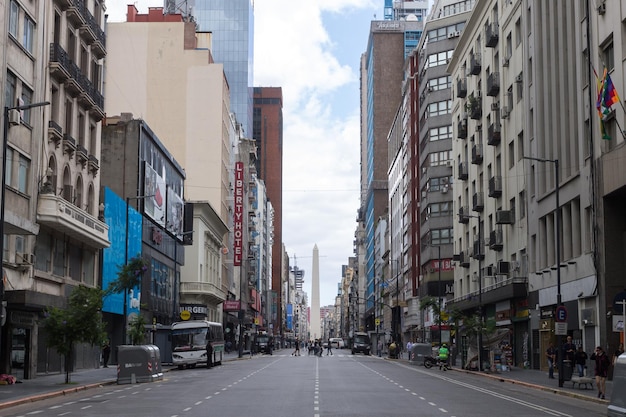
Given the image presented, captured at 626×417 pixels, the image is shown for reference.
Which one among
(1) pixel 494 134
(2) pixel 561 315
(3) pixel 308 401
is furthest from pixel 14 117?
(1) pixel 494 134

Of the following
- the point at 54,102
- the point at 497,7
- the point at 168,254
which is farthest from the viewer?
the point at 168,254

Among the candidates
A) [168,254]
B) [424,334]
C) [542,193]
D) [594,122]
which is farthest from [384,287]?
[594,122]

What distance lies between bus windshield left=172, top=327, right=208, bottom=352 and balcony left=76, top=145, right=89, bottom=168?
1535 centimetres

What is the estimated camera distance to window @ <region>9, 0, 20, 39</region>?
126 ft

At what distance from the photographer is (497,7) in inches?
2537

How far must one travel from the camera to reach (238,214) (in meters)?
117

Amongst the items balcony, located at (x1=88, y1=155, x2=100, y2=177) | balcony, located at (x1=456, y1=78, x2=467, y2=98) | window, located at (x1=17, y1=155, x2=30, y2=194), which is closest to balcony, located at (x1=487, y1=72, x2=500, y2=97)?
balcony, located at (x1=456, y1=78, x2=467, y2=98)

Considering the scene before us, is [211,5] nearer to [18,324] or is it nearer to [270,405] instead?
[18,324]

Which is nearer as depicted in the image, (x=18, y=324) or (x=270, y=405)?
(x=270, y=405)

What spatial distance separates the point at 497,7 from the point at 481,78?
6.73 meters

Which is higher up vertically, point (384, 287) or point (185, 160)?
point (185, 160)

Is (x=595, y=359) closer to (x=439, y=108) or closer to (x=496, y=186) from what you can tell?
(x=496, y=186)

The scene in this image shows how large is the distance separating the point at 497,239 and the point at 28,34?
34917mm

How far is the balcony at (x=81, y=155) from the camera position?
1909 inches
